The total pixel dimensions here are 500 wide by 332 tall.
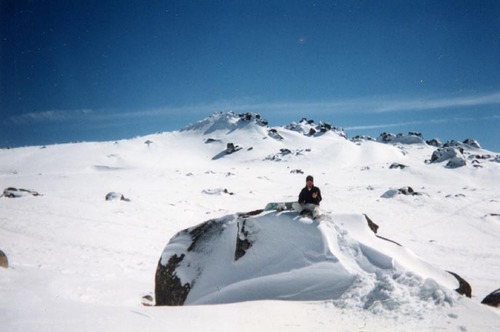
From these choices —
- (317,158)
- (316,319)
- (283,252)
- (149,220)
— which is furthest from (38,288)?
(317,158)

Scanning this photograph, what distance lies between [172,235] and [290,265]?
11890 mm

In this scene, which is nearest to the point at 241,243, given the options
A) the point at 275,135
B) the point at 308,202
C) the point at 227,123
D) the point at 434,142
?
the point at 308,202

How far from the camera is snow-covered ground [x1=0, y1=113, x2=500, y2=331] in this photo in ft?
15.2

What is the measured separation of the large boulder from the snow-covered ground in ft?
0.76

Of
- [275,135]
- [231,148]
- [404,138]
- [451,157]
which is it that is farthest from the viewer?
[404,138]

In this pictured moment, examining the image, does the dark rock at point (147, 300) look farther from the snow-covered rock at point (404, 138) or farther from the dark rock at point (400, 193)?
the snow-covered rock at point (404, 138)

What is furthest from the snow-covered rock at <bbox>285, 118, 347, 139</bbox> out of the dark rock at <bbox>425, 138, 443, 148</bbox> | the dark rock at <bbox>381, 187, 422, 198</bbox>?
the dark rock at <bbox>381, 187, 422, 198</bbox>

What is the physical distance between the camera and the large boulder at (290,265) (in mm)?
5582

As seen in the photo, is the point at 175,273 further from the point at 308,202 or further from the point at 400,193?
the point at 400,193

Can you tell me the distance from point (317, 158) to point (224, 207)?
4747cm

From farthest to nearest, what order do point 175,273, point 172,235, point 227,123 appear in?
point 227,123
point 172,235
point 175,273

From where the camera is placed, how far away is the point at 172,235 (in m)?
17.2

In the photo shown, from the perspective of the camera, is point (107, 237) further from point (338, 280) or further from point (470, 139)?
point (470, 139)

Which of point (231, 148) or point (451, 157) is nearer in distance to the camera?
point (451, 157)
